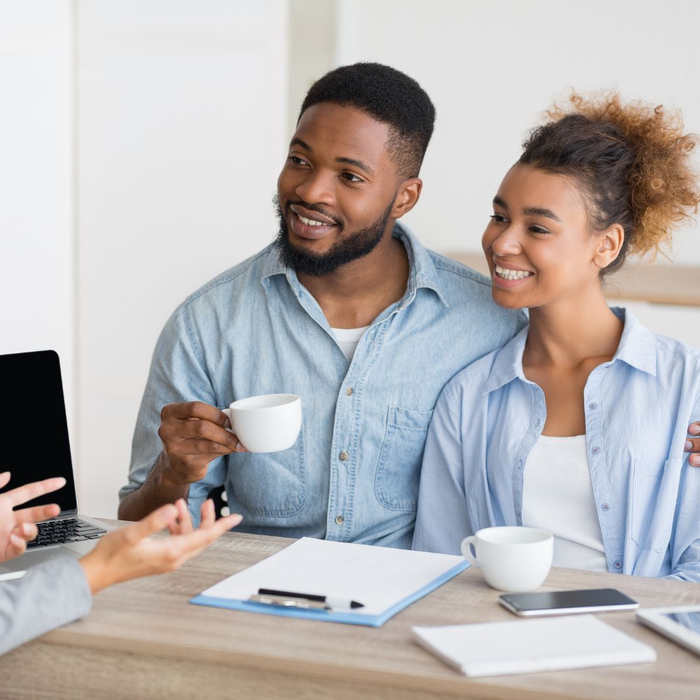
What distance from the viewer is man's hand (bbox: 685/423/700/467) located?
5.52 feet

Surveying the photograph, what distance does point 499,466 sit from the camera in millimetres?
1821

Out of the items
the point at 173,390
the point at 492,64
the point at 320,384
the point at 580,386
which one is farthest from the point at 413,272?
the point at 492,64

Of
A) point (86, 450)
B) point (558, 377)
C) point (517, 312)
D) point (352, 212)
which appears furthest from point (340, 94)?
point (86, 450)

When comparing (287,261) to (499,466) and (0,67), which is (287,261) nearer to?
(499,466)

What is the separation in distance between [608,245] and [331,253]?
531 millimetres

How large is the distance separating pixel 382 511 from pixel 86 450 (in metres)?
2.42

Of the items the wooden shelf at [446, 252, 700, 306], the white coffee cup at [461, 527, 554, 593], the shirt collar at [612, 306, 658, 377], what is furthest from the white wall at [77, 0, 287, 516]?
the white coffee cup at [461, 527, 554, 593]

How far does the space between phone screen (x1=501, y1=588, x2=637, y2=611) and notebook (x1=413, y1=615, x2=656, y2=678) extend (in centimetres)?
4

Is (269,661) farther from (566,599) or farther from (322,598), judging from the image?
(566,599)

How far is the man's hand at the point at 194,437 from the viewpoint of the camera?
153 cm

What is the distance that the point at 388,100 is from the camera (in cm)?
200

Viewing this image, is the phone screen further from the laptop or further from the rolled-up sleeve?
the rolled-up sleeve

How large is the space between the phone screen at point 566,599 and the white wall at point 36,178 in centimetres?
276

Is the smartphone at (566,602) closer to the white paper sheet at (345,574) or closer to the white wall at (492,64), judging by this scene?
the white paper sheet at (345,574)
